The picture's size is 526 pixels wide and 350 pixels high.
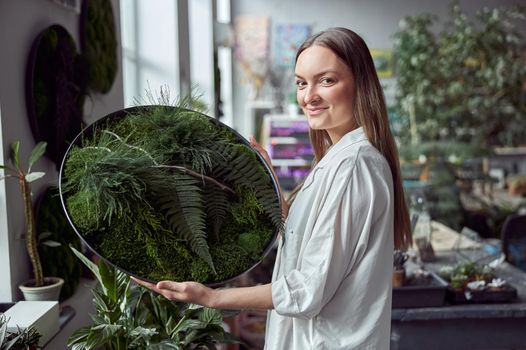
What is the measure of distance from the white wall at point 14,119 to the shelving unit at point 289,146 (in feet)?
16.1

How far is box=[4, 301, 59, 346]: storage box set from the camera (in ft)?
4.21

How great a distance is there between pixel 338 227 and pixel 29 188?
94cm

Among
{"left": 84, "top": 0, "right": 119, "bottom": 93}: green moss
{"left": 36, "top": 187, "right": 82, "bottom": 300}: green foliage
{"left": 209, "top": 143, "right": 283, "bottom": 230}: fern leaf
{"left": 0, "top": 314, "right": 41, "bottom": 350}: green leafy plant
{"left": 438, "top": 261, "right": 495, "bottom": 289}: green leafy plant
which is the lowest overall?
{"left": 438, "top": 261, "right": 495, "bottom": 289}: green leafy plant

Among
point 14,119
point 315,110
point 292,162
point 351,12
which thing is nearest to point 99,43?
point 14,119

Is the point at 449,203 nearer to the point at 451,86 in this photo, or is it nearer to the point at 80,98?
the point at 451,86

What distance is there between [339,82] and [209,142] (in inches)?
12.0

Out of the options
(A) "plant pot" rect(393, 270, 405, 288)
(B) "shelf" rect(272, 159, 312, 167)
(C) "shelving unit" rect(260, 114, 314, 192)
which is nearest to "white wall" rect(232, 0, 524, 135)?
(C) "shelving unit" rect(260, 114, 314, 192)

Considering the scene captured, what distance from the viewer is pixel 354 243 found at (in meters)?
→ 1.06

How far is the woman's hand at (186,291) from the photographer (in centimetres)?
101

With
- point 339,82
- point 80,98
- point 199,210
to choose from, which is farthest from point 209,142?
point 80,98

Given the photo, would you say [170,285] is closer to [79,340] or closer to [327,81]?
[79,340]

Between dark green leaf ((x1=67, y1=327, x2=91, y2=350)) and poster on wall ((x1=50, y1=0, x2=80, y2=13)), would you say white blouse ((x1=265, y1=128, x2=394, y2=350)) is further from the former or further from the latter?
poster on wall ((x1=50, y1=0, x2=80, y2=13))

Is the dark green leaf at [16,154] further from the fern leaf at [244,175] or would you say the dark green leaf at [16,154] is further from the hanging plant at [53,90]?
the fern leaf at [244,175]

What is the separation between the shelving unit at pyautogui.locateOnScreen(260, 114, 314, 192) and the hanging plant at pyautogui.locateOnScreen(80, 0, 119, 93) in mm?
4238
